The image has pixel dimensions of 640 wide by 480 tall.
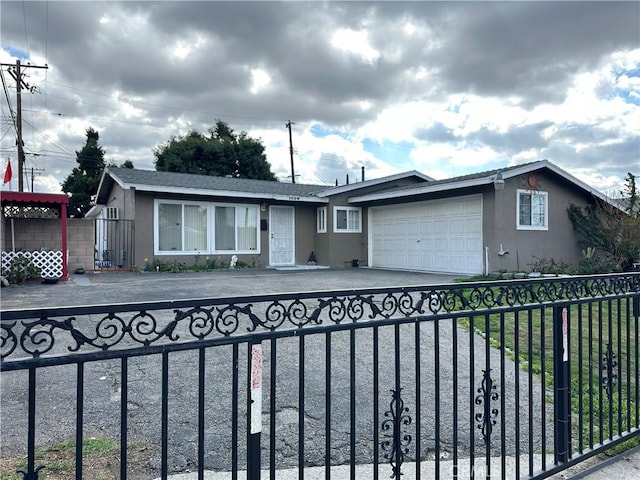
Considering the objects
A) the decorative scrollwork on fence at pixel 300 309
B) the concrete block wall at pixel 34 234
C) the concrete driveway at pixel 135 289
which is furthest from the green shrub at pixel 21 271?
the decorative scrollwork on fence at pixel 300 309

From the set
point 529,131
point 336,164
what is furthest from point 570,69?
point 336,164

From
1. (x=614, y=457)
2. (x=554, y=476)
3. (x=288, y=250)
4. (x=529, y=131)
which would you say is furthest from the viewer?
(x=288, y=250)

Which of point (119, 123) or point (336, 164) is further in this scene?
point (336, 164)

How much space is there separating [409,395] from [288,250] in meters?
12.4

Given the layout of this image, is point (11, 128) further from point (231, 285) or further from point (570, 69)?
point (570, 69)

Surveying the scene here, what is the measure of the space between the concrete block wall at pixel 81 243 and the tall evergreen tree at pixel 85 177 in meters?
16.3

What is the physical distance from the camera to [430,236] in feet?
44.3

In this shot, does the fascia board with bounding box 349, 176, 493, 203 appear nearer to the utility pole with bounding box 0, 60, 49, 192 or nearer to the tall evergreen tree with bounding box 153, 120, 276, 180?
the utility pole with bounding box 0, 60, 49, 192

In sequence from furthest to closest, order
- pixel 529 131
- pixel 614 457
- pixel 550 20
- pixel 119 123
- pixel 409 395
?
pixel 119 123, pixel 529 131, pixel 550 20, pixel 409 395, pixel 614 457

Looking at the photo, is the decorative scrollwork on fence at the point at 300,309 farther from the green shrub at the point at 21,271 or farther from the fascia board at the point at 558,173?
the fascia board at the point at 558,173

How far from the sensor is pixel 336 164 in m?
39.4

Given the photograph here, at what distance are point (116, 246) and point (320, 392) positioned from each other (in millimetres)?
12570

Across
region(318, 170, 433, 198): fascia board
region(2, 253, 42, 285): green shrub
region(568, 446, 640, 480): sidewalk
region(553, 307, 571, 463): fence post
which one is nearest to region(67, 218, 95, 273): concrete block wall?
region(2, 253, 42, 285): green shrub

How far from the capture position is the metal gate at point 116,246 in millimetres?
13000
